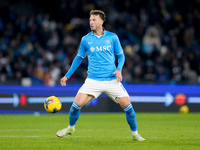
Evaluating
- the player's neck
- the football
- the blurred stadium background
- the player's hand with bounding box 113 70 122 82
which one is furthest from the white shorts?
the blurred stadium background

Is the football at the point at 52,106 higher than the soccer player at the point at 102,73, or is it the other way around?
the soccer player at the point at 102,73

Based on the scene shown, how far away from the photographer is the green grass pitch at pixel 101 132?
784cm

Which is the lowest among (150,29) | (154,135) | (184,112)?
(184,112)

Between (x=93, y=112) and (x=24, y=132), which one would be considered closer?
(x=24, y=132)

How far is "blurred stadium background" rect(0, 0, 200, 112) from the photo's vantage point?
15.6 meters

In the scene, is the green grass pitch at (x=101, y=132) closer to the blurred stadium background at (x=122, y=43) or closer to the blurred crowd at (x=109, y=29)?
the blurred stadium background at (x=122, y=43)

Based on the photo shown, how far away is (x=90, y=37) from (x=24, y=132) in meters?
3.01

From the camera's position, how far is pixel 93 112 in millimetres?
15516

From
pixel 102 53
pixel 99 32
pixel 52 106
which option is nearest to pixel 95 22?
pixel 99 32

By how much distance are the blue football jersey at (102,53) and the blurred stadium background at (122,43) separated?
719cm

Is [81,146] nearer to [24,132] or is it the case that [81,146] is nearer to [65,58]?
[24,132]

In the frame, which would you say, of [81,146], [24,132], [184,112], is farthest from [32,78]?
[81,146]

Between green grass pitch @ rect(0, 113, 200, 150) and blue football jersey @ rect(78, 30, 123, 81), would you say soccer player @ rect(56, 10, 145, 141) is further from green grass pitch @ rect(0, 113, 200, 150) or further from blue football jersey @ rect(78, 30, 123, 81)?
green grass pitch @ rect(0, 113, 200, 150)

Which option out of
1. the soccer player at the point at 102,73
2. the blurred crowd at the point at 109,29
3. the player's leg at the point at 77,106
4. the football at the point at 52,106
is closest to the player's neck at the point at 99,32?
the soccer player at the point at 102,73
